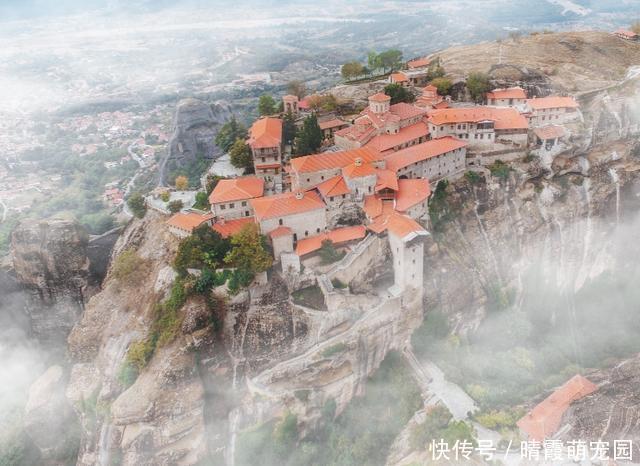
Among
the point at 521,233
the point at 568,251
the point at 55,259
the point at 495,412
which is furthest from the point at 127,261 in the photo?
the point at 568,251

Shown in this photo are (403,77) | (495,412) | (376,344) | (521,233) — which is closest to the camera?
(495,412)

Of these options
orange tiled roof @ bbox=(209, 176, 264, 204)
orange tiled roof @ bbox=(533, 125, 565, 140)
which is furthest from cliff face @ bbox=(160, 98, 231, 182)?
orange tiled roof @ bbox=(533, 125, 565, 140)

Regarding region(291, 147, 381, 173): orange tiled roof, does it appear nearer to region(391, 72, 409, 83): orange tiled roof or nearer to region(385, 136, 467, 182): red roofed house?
region(385, 136, 467, 182): red roofed house

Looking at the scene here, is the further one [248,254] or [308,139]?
[308,139]

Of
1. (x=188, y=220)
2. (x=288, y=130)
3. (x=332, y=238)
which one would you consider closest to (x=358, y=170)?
(x=332, y=238)

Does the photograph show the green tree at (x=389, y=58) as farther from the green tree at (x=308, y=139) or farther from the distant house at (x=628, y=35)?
the distant house at (x=628, y=35)

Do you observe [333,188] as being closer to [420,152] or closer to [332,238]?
[332,238]

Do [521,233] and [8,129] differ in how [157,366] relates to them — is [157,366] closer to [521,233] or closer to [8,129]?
[521,233]

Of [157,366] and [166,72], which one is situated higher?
[166,72]
